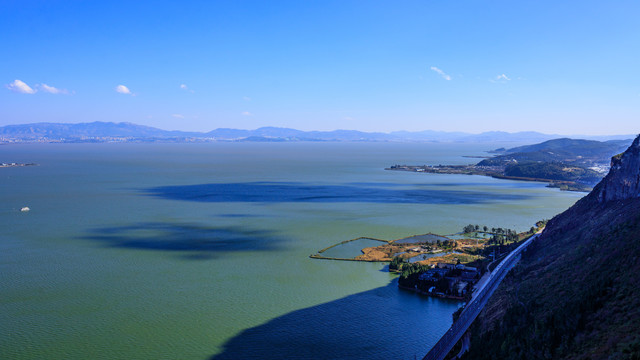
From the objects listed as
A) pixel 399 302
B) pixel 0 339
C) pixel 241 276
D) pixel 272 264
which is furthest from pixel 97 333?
pixel 399 302

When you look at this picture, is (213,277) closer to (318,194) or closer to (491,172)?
(318,194)

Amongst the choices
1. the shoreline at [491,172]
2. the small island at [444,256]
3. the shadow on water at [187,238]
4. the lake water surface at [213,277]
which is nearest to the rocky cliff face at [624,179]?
the small island at [444,256]

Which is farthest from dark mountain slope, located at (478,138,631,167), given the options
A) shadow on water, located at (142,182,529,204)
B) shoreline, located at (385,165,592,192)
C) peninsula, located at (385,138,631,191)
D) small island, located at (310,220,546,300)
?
small island, located at (310,220,546,300)

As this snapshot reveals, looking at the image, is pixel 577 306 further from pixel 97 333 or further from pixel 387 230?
pixel 387 230

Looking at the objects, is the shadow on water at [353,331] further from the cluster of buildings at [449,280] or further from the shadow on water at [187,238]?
the shadow on water at [187,238]

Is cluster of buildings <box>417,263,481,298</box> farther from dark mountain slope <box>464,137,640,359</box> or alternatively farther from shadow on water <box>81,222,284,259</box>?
shadow on water <box>81,222,284,259</box>

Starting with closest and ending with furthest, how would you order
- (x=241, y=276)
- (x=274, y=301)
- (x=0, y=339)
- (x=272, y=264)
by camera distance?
1. (x=0, y=339)
2. (x=274, y=301)
3. (x=241, y=276)
4. (x=272, y=264)

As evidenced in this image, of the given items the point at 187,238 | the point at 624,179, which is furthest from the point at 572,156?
the point at 187,238
